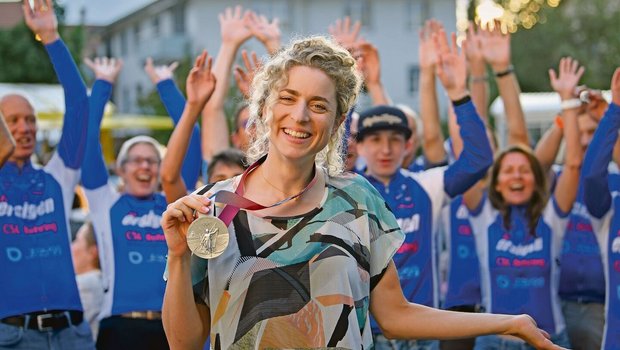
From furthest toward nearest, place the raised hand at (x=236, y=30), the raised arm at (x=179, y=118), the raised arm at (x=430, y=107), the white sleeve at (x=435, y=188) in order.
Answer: the raised hand at (x=236, y=30) → the raised arm at (x=430, y=107) → the raised arm at (x=179, y=118) → the white sleeve at (x=435, y=188)

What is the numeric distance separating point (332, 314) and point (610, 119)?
10.9 ft

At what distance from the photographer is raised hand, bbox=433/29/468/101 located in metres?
6.45

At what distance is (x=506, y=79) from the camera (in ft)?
25.5

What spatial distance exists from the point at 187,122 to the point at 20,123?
1.23m

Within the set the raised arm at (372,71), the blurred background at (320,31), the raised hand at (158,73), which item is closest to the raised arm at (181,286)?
the raised hand at (158,73)

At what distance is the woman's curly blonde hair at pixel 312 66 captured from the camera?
3.49 metres

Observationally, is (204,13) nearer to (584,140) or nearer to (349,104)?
(584,140)

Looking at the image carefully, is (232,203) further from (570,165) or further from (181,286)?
(570,165)

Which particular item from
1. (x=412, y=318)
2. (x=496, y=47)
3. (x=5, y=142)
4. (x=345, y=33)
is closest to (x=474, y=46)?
(x=496, y=47)

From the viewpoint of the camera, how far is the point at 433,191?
6324 mm

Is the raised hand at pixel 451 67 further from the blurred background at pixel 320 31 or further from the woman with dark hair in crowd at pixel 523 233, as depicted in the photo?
the blurred background at pixel 320 31

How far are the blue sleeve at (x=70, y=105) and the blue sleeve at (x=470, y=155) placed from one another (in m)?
2.22

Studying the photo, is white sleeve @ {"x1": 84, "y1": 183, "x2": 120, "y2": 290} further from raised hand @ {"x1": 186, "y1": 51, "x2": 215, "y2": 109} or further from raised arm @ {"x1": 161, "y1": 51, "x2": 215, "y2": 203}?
raised hand @ {"x1": 186, "y1": 51, "x2": 215, "y2": 109}

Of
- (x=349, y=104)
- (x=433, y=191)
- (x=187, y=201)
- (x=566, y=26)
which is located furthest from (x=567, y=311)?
(x=566, y=26)
